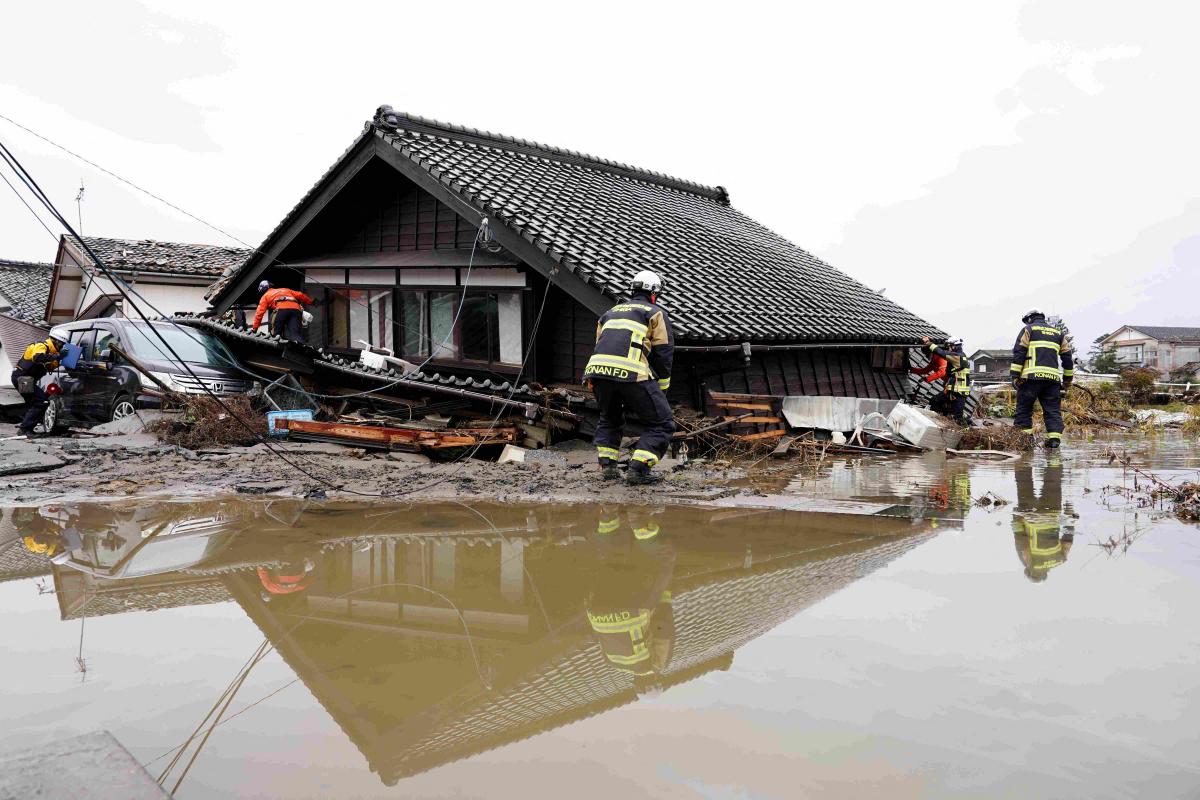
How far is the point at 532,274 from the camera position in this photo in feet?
35.8

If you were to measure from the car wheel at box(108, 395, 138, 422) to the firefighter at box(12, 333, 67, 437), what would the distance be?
1354mm

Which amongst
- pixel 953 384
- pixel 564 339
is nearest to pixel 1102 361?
pixel 953 384

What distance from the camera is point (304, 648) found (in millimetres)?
3504

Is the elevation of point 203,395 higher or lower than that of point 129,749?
higher

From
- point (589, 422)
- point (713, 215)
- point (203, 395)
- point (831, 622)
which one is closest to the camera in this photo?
point (831, 622)

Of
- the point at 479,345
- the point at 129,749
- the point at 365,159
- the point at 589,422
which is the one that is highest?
the point at 365,159

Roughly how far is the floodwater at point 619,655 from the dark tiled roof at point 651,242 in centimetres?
505

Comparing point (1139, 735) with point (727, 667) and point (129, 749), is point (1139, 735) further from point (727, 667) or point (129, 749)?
point (129, 749)

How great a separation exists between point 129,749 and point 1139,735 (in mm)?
3167

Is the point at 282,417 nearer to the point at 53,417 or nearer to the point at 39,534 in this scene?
the point at 39,534

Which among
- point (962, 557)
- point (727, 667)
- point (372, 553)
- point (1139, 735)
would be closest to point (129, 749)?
point (727, 667)

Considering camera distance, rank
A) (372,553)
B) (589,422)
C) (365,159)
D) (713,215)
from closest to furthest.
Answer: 1. (372,553)
2. (589,422)
3. (365,159)
4. (713,215)

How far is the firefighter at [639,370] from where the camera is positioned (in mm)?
7738

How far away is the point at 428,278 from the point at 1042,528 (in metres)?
8.95
